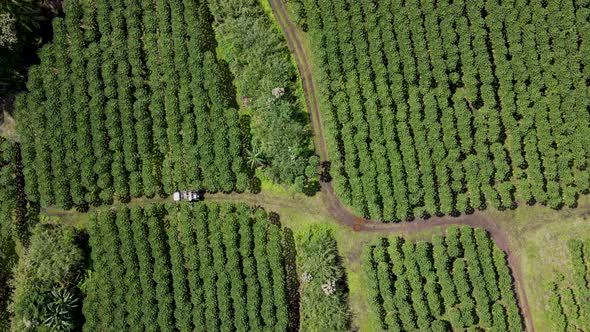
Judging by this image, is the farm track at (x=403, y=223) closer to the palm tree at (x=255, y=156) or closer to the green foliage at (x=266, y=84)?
the green foliage at (x=266, y=84)

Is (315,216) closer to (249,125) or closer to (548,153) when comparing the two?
(249,125)

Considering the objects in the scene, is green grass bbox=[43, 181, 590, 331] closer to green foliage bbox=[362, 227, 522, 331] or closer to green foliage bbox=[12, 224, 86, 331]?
green foliage bbox=[362, 227, 522, 331]

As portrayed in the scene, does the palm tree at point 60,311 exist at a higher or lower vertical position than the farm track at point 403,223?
lower

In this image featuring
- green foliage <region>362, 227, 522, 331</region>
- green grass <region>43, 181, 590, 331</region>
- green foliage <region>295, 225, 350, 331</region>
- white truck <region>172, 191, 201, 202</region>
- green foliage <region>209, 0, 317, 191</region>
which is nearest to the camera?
green foliage <region>295, 225, 350, 331</region>

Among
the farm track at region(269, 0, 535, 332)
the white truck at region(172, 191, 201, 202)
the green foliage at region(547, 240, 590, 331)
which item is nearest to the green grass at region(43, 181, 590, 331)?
the farm track at region(269, 0, 535, 332)

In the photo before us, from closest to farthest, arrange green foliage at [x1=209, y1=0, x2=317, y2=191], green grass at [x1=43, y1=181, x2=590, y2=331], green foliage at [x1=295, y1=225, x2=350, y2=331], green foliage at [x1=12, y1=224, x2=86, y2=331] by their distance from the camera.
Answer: green foliage at [x1=12, y1=224, x2=86, y2=331]
green foliage at [x1=295, y1=225, x2=350, y2=331]
green foliage at [x1=209, y1=0, x2=317, y2=191]
green grass at [x1=43, y1=181, x2=590, y2=331]

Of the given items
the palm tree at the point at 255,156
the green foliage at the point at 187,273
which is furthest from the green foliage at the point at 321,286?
the palm tree at the point at 255,156

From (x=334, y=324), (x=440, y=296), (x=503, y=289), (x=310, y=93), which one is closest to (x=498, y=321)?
(x=503, y=289)
